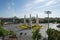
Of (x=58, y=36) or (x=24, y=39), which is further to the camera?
(x=24, y=39)

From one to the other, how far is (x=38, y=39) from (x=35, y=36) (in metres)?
0.46

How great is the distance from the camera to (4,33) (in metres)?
14.5

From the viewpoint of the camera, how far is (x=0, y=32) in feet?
47.0

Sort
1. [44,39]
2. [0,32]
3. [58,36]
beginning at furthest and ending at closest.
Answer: [44,39], [0,32], [58,36]

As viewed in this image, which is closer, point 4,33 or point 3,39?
point 4,33

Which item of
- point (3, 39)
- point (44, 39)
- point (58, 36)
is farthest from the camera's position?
point (44, 39)

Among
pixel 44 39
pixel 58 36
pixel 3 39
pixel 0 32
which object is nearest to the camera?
pixel 58 36

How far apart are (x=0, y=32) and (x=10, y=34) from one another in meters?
2.33

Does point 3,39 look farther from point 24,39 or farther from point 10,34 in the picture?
point 24,39

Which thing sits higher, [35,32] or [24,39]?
[35,32]

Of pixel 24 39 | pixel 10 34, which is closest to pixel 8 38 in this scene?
pixel 10 34

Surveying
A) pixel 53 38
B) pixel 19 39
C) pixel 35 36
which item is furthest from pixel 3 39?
pixel 53 38

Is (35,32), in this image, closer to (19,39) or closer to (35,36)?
(35,36)

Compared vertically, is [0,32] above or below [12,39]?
above
